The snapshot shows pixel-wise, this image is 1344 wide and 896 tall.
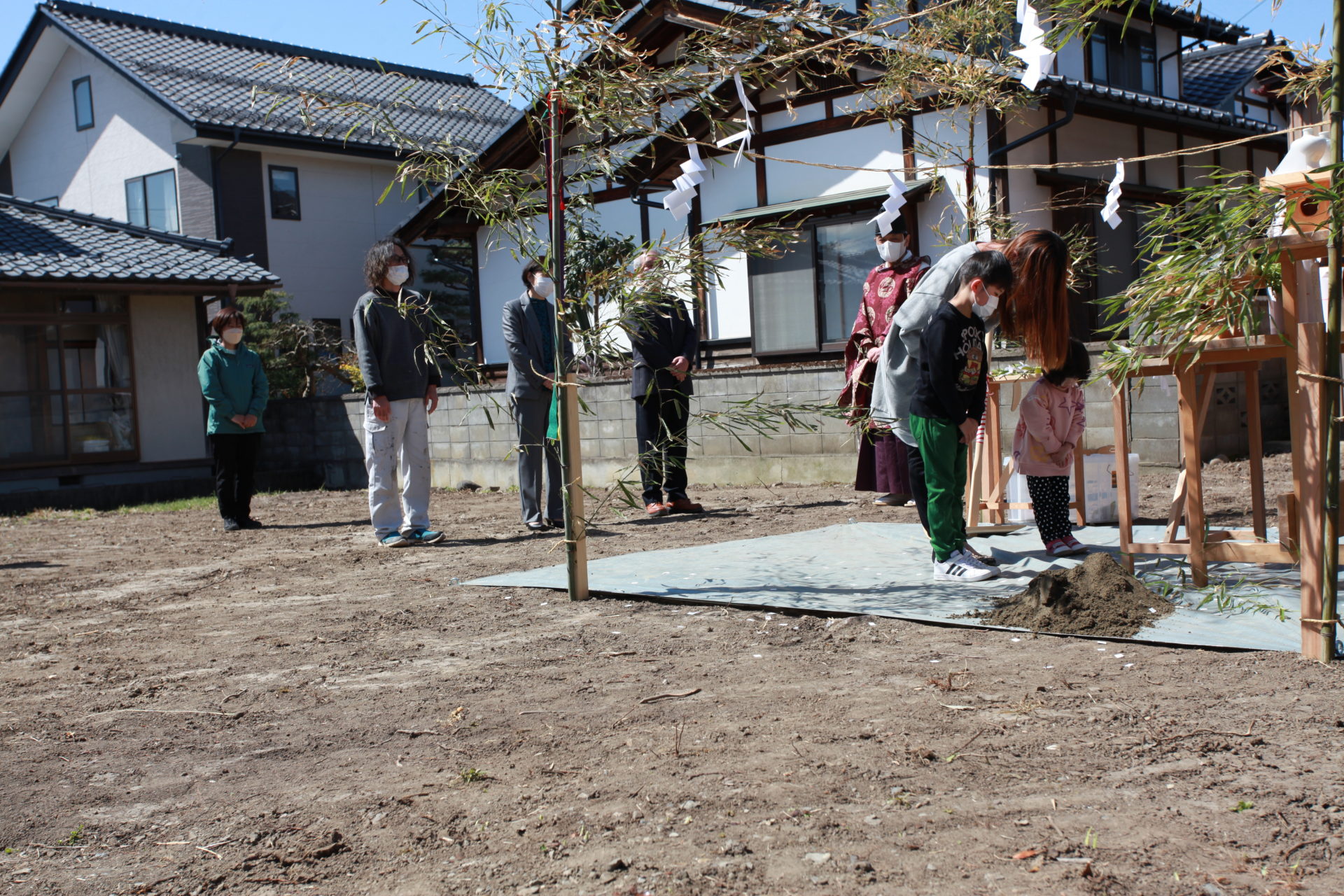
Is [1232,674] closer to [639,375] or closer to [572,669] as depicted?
[572,669]

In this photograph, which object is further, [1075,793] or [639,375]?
[639,375]

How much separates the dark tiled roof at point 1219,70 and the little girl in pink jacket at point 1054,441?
45.4ft

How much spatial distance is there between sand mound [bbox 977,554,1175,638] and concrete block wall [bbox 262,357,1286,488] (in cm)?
365

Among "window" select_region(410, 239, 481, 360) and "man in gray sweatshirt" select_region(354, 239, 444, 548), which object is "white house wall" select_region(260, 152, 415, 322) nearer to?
"window" select_region(410, 239, 481, 360)

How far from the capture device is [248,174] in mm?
19156

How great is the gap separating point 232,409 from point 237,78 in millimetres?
15109

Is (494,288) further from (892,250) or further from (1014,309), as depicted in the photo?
(1014,309)

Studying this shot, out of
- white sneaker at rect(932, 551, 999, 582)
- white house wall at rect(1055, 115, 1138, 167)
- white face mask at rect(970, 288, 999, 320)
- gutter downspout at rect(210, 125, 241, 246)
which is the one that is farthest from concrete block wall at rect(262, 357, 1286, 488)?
gutter downspout at rect(210, 125, 241, 246)

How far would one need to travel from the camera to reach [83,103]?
21.1m

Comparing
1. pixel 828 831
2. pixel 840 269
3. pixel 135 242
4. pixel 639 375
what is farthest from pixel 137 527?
pixel 828 831

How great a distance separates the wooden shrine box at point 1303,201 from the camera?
2.65 m

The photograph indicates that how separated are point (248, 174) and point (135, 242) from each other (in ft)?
18.7

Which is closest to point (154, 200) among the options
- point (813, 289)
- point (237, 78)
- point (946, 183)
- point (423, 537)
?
point (237, 78)

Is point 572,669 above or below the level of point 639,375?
below
